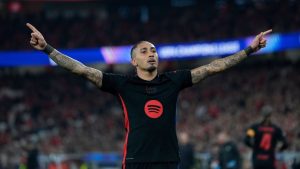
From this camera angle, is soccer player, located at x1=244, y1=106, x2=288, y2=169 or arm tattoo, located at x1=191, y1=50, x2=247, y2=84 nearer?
arm tattoo, located at x1=191, y1=50, x2=247, y2=84

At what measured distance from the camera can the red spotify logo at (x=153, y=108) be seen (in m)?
5.36

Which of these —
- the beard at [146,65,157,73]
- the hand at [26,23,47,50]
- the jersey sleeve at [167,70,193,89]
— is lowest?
the jersey sleeve at [167,70,193,89]

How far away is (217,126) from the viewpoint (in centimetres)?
2403

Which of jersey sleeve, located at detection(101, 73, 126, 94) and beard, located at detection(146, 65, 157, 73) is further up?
beard, located at detection(146, 65, 157, 73)

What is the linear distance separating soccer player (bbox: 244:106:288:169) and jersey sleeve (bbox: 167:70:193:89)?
560cm

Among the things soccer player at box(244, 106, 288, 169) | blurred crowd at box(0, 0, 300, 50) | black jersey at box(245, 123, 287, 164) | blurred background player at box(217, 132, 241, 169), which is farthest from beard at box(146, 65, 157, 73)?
blurred crowd at box(0, 0, 300, 50)

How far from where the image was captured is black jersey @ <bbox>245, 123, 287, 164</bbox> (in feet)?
36.6

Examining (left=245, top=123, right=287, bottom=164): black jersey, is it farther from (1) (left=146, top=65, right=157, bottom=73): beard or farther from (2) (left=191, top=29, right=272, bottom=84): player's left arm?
(1) (left=146, top=65, right=157, bottom=73): beard

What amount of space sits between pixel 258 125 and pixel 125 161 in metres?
6.24

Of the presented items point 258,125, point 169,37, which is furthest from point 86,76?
point 169,37

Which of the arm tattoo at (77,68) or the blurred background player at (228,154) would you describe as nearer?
the arm tattoo at (77,68)

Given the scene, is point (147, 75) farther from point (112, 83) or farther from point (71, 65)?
point (71, 65)

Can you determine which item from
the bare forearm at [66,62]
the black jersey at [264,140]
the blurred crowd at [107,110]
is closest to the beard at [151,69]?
the bare forearm at [66,62]

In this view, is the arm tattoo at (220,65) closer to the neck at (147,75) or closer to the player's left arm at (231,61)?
the player's left arm at (231,61)
